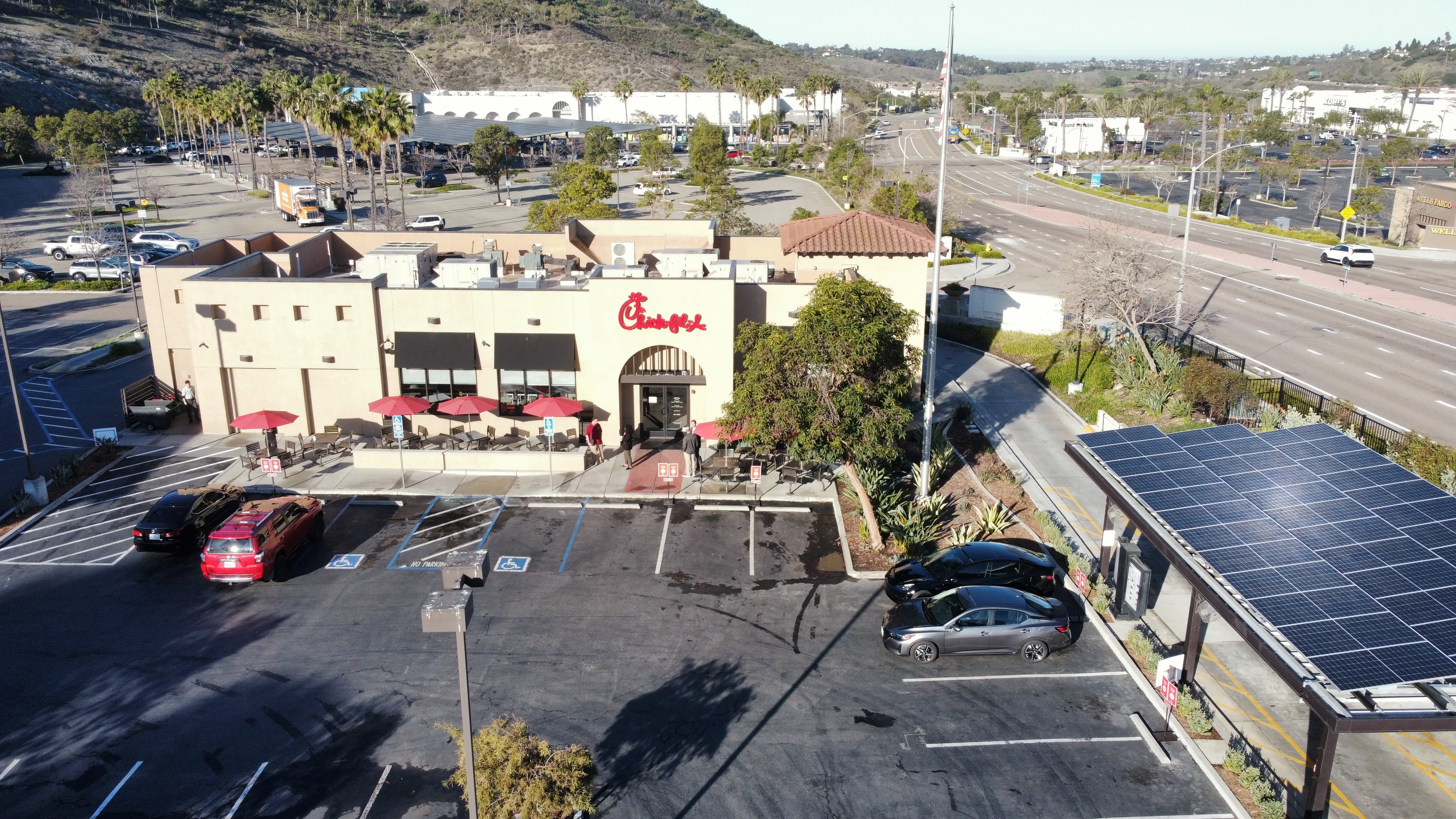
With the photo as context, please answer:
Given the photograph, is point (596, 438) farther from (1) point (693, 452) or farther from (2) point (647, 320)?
(2) point (647, 320)

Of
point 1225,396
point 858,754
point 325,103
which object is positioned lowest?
point 858,754

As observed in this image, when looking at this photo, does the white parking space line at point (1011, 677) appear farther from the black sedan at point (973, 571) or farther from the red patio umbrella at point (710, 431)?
the red patio umbrella at point (710, 431)

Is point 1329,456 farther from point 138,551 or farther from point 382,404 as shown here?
point 138,551

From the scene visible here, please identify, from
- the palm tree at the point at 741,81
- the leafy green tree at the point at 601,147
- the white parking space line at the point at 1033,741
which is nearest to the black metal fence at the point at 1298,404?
the white parking space line at the point at 1033,741

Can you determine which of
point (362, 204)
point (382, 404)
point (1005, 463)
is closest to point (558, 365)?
point (382, 404)

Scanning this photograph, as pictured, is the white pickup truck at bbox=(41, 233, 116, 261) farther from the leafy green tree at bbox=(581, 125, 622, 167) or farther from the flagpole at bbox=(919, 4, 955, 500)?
the flagpole at bbox=(919, 4, 955, 500)
